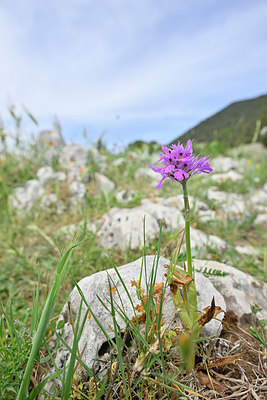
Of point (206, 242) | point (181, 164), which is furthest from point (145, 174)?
point (181, 164)

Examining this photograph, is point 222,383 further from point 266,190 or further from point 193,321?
point 266,190

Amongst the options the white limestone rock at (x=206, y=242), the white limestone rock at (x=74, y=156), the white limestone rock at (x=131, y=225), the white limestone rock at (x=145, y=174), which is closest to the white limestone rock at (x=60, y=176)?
the white limestone rock at (x=74, y=156)

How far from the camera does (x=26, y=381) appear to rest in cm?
92

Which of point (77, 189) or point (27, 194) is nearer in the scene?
point (77, 189)

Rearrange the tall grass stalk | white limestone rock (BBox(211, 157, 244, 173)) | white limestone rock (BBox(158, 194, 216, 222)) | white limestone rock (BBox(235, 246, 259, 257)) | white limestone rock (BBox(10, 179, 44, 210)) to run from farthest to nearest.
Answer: white limestone rock (BBox(211, 157, 244, 173)) < white limestone rock (BBox(10, 179, 44, 210)) < white limestone rock (BBox(158, 194, 216, 222)) < white limestone rock (BBox(235, 246, 259, 257)) < the tall grass stalk

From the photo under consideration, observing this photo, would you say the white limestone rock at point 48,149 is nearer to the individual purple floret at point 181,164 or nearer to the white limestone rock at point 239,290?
the white limestone rock at point 239,290

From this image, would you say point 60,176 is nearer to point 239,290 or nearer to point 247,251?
point 247,251

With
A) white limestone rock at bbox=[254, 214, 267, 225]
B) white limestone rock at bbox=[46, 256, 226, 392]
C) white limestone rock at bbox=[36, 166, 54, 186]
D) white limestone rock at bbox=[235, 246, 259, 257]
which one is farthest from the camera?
white limestone rock at bbox=[36, 166, 54, 186]

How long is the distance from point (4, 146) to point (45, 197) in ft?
5.30

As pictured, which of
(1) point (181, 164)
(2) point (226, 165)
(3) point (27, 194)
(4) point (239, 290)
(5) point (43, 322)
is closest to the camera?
(5) point (43, 322)

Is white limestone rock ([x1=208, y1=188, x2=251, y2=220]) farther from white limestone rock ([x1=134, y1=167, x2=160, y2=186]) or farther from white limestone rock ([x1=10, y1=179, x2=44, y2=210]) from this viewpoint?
white limestone rock ([x1=10, y1=179, x2=44, y2=210])

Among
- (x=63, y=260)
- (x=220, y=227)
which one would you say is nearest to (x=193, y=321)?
(x=63, y=260)

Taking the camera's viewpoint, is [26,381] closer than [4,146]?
Yes

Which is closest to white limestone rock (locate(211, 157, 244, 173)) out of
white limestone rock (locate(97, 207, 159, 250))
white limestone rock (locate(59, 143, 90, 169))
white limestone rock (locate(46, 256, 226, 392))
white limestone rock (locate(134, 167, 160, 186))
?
white limestone rock (locate(134, 167, 160, 186))
